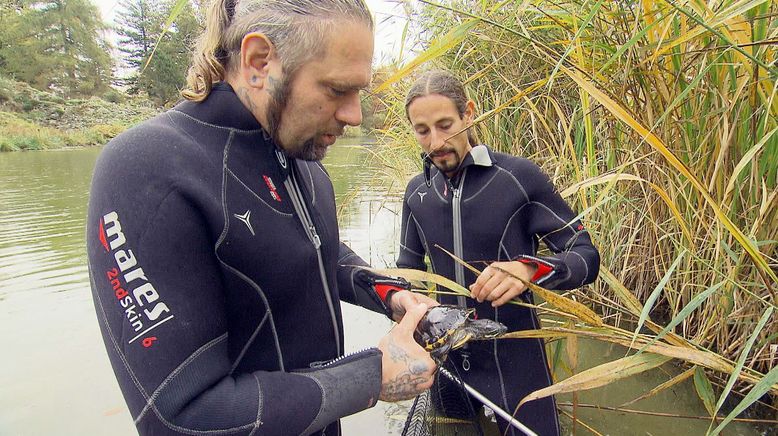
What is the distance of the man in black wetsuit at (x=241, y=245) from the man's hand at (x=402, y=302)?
0.27m

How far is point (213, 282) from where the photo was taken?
40.4 inches

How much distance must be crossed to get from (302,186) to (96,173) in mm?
546

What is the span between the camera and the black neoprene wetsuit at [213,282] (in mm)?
940

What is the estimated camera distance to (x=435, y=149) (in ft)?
7.36

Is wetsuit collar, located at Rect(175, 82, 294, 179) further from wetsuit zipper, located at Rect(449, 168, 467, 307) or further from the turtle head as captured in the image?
wetsuit zipper, located at Rect(449, 168, 467, 307)

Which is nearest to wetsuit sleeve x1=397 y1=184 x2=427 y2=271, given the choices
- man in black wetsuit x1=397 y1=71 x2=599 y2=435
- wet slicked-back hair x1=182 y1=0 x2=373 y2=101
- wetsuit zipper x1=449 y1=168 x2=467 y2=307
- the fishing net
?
man in black wetsuit x1=397 y1=71 x2=599 y2=435

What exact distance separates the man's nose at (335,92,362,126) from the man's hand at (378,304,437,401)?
0.62 metres

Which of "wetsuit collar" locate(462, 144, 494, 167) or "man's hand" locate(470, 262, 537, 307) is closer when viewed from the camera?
"man's hand" locate(470, 262, 537, 307)

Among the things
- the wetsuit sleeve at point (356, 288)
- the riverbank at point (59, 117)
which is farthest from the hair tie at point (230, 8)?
the riverbank at point (59, 117)

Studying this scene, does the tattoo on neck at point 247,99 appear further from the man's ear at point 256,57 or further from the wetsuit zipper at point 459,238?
the wetsuit zipper at point 459,238

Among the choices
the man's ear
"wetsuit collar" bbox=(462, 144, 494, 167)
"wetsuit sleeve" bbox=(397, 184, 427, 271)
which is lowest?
"wetsuit sleeve" bbox=(397, 184, 427, 271)

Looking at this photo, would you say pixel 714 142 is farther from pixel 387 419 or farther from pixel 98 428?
pixel 98 428

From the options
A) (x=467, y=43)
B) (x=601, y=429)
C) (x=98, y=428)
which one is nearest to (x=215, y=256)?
(x=601, y=429)

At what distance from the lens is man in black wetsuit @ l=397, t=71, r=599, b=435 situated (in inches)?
84.7
